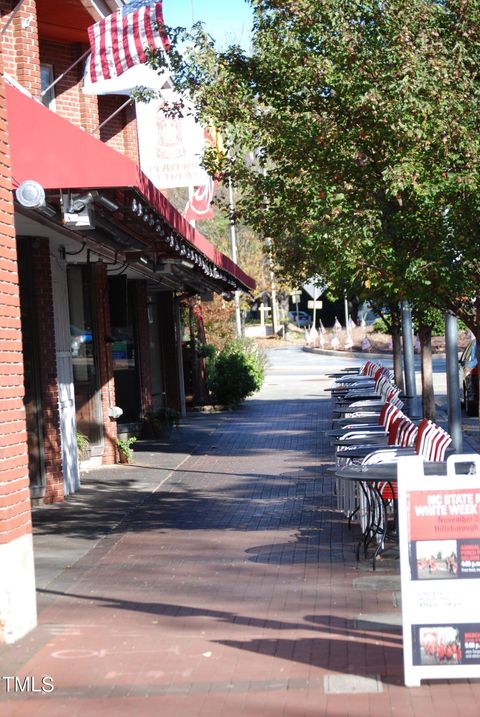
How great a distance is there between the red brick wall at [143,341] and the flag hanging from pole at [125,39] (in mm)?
8215

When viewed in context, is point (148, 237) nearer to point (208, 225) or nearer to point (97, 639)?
point (97, 639)

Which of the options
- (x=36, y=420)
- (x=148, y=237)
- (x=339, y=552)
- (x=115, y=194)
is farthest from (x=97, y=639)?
(x=148, y=237)

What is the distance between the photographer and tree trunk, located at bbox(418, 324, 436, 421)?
16078 mm

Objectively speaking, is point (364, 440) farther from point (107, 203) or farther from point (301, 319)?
point (301, 319)

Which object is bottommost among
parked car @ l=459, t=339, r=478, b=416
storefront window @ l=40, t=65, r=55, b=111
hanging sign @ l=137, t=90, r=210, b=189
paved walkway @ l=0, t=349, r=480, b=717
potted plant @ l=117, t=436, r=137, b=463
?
paved walkway @ l=0, t=349, r=480, b=717

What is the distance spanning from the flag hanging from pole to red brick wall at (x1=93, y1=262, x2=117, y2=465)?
457cm

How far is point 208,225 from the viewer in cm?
5778

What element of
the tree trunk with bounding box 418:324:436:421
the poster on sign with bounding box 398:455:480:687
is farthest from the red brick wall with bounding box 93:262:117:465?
the poster on sign with bounding box 398:455:480:687

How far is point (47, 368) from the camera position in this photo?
13.5 m

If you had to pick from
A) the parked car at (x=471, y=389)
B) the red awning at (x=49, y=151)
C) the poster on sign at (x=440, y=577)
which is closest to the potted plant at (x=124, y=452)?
the parked car at (x=471, y=389)

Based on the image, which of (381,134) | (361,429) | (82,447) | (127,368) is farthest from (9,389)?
(127,368)

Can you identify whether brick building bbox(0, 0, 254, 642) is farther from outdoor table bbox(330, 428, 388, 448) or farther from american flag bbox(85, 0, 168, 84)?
outdoor table bbox(330, 428, 388, 448)

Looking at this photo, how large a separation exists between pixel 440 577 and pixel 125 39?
827 cm

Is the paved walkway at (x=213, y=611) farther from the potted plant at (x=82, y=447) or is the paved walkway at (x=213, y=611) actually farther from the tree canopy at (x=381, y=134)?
the tree canopy at (x=381, y=134)
